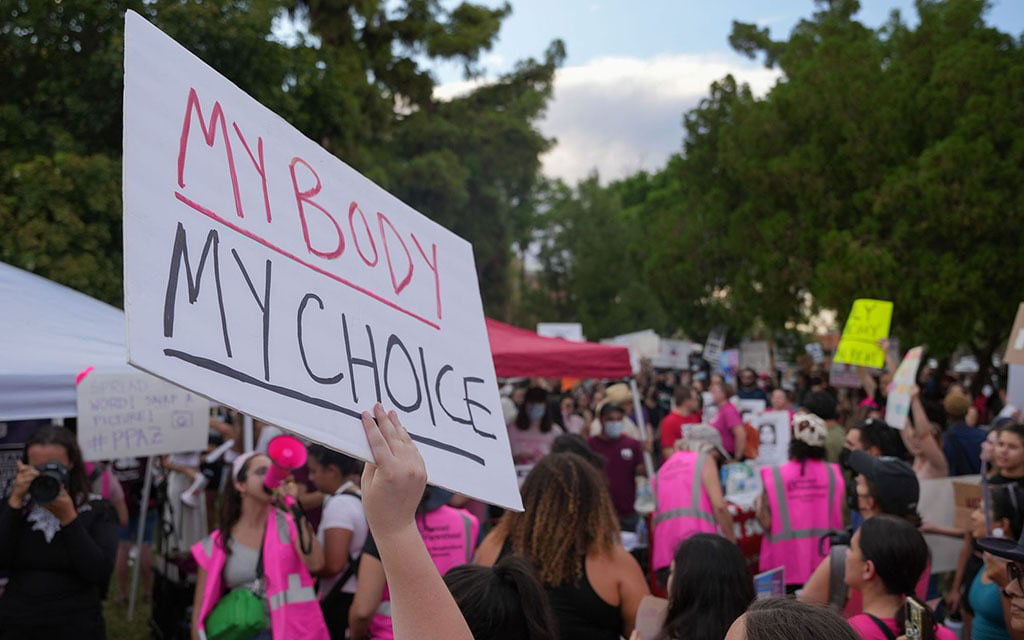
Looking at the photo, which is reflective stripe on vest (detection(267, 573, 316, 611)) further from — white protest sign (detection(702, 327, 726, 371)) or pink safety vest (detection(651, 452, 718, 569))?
white protest sign (detection(702, 327, 726, 371))

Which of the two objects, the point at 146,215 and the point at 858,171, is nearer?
the point at 146,215

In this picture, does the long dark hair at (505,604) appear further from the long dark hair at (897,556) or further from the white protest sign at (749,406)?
the white protest sign at (749,406)

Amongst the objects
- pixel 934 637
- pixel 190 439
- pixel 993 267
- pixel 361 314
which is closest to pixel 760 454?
pixel 190 439

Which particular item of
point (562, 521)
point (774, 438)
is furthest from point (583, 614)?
point (774, 438)

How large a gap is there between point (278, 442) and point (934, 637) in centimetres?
265

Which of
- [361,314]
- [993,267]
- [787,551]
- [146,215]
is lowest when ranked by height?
[787,551]

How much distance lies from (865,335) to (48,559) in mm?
7423

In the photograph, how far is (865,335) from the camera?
28.7ft

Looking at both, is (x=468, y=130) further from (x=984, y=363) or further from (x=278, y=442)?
(x=278, y=442)

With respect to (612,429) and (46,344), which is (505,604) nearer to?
(46,344)

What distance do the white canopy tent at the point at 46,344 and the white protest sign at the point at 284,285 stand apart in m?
3.10

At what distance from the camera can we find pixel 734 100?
2375 centimetres

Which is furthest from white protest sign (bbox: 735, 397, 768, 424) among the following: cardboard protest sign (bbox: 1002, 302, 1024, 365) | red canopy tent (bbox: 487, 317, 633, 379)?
cardboard protest sign (bbox: 1002, 302, 1024, 365)

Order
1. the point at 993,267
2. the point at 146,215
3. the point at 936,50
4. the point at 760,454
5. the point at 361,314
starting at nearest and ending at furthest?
the point at 146,215 < the point at 361,314 < the point at 760,454 < the point at 993,267 < the point at 936,50
